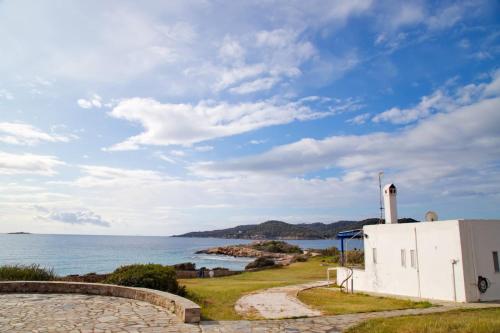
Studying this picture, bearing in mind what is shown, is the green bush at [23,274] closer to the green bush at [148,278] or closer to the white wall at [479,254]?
the green bush at [148,278]

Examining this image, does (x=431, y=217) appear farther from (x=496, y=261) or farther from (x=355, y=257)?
(x=355, y=257)

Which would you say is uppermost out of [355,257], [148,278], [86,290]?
[148,278]

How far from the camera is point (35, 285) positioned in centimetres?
1438

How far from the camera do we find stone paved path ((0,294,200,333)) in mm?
8875

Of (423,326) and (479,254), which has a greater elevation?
(479,254)

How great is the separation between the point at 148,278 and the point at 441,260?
11607mm

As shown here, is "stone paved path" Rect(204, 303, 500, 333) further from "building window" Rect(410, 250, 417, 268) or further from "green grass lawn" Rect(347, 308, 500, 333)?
"building window" Rect(410, 250, 417, 268)

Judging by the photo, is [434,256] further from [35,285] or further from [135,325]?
[35,285]

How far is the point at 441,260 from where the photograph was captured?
52.0 feet

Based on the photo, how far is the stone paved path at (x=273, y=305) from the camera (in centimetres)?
1286

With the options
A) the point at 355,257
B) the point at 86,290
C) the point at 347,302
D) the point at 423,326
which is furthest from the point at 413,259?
the point at 355,257

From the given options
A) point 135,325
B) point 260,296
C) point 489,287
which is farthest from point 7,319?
point 489,287

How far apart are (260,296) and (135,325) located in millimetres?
9454

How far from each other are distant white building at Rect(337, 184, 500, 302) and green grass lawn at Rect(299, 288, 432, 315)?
1.37 metres
